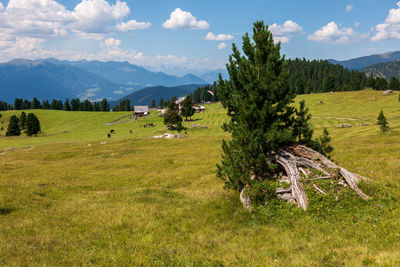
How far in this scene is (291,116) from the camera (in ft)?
53.7

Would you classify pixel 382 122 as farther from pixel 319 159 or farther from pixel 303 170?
pixel 303 170

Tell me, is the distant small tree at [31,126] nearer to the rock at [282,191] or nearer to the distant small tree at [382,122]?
the rock at [282,191]

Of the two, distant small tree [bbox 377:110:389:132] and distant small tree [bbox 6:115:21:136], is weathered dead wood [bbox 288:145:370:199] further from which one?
distant small tree [bbox 6:115:21:136]

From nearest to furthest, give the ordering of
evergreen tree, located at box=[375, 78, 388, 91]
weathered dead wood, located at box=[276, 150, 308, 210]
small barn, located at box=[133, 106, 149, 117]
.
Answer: weathered dead wood, located at box=[276, 150, 308, 210] → evergreen tree, located at box=[375, 78, 388, 91] → small barn, located at box=[133, 106, 149, 117]

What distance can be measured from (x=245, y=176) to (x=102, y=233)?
7.92m

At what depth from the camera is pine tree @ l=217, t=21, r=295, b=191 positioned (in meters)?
13.6

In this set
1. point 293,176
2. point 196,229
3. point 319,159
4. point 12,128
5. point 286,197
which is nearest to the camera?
point 196,229

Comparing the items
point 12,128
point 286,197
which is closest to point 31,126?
point 12,128

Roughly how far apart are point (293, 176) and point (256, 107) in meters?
4.22

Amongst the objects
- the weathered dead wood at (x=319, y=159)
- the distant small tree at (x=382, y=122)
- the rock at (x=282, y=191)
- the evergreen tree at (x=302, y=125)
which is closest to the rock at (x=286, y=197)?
the rock at (x=282, y=191)

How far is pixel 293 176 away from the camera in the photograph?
12992 millimetres

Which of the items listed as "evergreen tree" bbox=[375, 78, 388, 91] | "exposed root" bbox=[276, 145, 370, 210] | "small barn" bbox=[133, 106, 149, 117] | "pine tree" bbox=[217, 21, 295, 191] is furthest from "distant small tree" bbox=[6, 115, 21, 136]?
"evergreen tree" bbox=[375, 78, 388, 91]

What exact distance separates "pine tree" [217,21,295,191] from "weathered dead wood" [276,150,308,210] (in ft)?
2.09

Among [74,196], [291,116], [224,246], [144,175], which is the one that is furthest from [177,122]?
[224,246]
